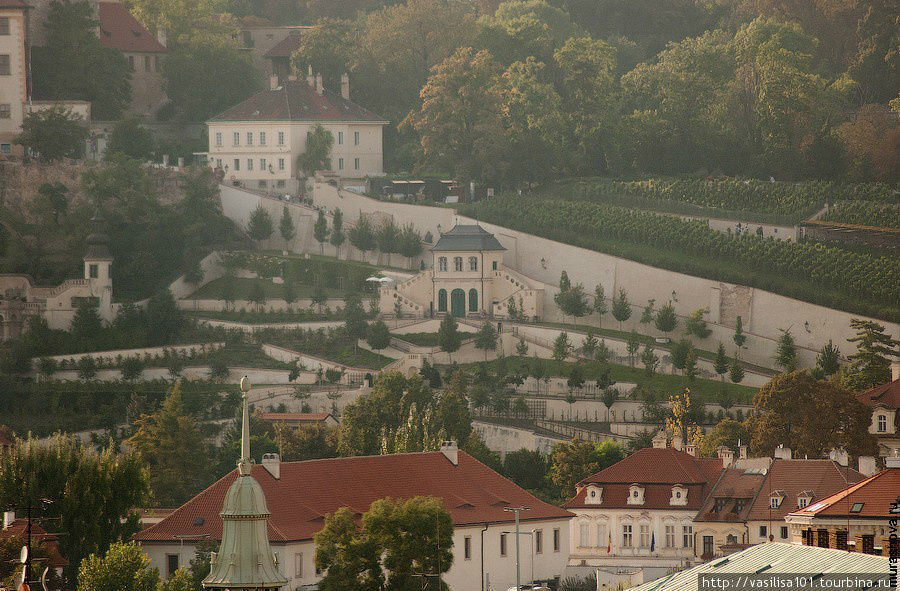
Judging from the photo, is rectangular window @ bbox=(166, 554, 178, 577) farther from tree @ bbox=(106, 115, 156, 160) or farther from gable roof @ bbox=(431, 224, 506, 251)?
tree @ bbox=(106, 115, 156, 160)

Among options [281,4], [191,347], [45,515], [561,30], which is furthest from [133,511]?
[281,4]

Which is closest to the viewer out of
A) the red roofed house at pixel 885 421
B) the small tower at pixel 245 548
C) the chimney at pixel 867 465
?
the small tower at pixel 245 548

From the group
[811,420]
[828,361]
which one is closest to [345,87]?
[828,361]

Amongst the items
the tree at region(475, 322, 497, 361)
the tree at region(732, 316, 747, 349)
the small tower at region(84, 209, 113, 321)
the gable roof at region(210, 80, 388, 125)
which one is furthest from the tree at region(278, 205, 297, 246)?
the tree at region(732, 316, 747, 349)

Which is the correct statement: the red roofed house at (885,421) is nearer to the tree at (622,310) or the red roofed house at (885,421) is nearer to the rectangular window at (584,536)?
the rectangular window at (584,536)

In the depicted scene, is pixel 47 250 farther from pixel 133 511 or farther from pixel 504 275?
pixel 133 511

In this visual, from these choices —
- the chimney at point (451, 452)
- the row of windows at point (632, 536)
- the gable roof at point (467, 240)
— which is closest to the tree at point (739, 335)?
the gable roof at point (467, 240)
